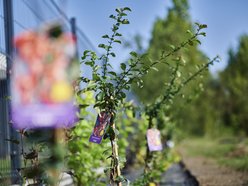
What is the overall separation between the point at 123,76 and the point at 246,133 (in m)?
16.3

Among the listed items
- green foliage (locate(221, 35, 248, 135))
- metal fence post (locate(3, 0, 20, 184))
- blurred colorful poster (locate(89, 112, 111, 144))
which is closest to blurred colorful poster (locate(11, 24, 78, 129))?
blurred colorful poster (locate(89, 112, 111, 144))

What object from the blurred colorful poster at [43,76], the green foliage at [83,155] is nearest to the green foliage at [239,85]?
the green foliage at [83,155]

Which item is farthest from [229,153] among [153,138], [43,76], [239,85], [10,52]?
[43,76]

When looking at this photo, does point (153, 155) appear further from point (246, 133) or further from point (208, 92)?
point (208, 92)

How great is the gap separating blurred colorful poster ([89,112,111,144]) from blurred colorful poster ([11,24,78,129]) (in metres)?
1.34

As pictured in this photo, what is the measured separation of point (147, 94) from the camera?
15703mm

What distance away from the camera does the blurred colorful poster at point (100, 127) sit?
2828 millimetres

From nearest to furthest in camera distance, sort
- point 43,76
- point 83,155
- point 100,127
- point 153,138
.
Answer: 1. point 43,76
2. point 100,127
3. point 153,138
4. point 83,155

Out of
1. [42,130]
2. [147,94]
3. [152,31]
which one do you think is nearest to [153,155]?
[42,130]

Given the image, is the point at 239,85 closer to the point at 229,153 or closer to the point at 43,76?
the point at 229,153

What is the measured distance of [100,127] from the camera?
9.37 feet

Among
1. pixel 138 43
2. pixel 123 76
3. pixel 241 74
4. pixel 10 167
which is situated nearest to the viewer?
pixel 123 76

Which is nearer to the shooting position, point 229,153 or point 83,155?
point 83,155

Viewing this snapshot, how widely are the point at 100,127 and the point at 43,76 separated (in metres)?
1.41
